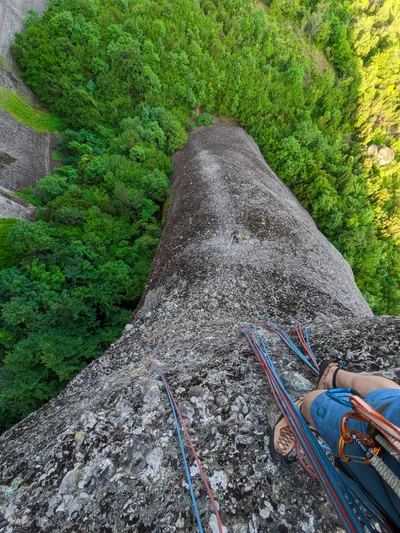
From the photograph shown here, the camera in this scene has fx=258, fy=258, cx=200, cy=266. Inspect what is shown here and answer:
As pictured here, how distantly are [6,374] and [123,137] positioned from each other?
1395 centimetres

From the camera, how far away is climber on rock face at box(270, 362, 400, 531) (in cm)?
160

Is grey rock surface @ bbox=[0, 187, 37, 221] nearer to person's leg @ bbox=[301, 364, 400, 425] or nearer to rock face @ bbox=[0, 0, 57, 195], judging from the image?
rock face @ bbox=[0, 0, 57, 195]

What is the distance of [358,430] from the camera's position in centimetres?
179

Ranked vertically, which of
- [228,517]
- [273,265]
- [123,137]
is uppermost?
[123,137]

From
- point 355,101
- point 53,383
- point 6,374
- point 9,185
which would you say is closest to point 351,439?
point 53,383

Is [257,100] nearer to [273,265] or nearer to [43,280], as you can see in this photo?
[273,265]

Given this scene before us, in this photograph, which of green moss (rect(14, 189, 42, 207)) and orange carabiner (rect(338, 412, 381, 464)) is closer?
orange carabiner (rect(338, 412, 381, 464))

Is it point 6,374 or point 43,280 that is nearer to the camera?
point 6,374

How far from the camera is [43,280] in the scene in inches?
360

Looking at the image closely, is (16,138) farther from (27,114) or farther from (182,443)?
(182,443)

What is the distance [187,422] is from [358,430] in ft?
7.79

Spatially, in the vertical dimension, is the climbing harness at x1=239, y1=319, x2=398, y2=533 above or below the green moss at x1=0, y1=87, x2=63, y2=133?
below

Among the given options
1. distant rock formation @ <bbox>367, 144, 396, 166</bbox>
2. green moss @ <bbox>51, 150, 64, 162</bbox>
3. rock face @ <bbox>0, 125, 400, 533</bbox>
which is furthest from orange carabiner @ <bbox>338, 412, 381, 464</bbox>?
distant rock formation @ <bbox>367, 144, 396, 166</bbox>

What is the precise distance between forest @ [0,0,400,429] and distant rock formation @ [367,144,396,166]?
77 centimetres
